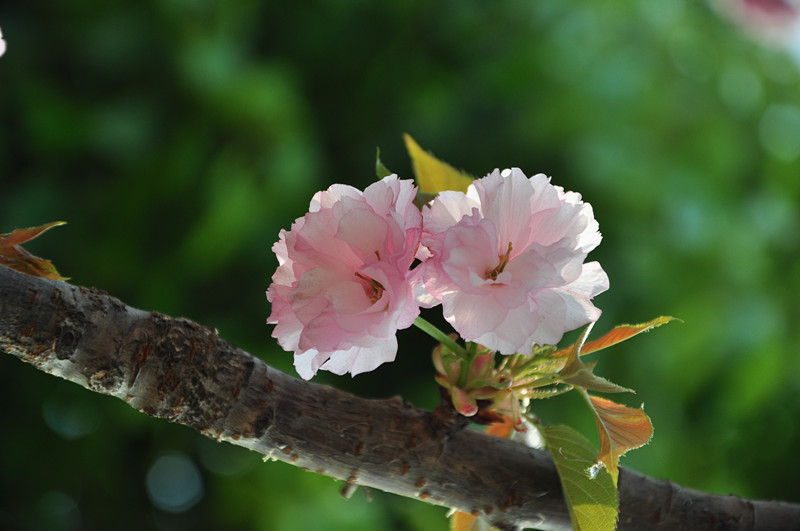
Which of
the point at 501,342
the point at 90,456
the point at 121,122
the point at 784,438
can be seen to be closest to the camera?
the point at 501,342

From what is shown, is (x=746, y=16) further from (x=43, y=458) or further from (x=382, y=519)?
(x=43, y=458)

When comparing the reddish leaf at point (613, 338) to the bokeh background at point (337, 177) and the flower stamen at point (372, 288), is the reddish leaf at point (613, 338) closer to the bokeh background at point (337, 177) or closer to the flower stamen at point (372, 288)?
the flower stamen at point (372, 288)

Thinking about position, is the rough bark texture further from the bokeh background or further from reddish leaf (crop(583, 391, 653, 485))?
the bokeh background

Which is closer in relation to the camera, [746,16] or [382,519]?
[382,519]

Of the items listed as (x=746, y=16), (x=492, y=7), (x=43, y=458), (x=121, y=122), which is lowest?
(x=43, y=458)

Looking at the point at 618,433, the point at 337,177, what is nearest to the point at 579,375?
the point at 618,433

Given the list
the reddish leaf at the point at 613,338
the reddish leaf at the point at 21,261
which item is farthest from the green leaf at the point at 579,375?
the reddish leaf at the point at 21,261

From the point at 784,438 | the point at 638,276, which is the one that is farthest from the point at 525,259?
the point at 784,438
